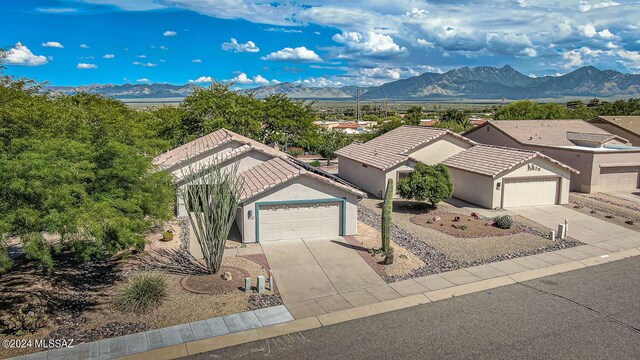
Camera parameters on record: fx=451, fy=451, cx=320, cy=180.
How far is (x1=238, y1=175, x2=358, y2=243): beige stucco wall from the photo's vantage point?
19.0 m

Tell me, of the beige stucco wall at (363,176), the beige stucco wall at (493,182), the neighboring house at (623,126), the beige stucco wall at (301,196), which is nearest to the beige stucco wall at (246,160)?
the beige stucco wall at (301,196)

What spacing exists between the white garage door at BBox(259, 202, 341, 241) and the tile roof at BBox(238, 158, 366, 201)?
85cm

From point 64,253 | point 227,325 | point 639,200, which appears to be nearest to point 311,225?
point 227,325

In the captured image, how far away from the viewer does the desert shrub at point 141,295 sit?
1258 cm

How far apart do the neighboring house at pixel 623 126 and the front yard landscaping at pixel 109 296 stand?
1438 inches

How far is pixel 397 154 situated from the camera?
2923 centimetres

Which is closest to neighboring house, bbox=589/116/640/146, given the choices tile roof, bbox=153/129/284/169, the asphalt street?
the asphalt street

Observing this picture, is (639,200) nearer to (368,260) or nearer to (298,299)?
(368,260)

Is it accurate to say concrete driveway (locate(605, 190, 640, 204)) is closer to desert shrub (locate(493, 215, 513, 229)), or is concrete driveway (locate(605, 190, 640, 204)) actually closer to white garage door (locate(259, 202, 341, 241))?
desert shrub (locate(493, 215, 513, 229))

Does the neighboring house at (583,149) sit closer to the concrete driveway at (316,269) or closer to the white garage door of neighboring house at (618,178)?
the white garage door of neighboring house at (618,178)

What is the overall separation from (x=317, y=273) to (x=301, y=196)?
14.9ft

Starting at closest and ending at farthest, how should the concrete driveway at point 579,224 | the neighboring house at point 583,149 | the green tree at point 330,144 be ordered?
the concrete driveway at point 579,224
the neighboring house at point 583,149
the green tree at point 330,144

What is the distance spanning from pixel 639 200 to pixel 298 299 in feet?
86.7

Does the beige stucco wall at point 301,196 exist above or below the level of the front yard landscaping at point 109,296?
above
